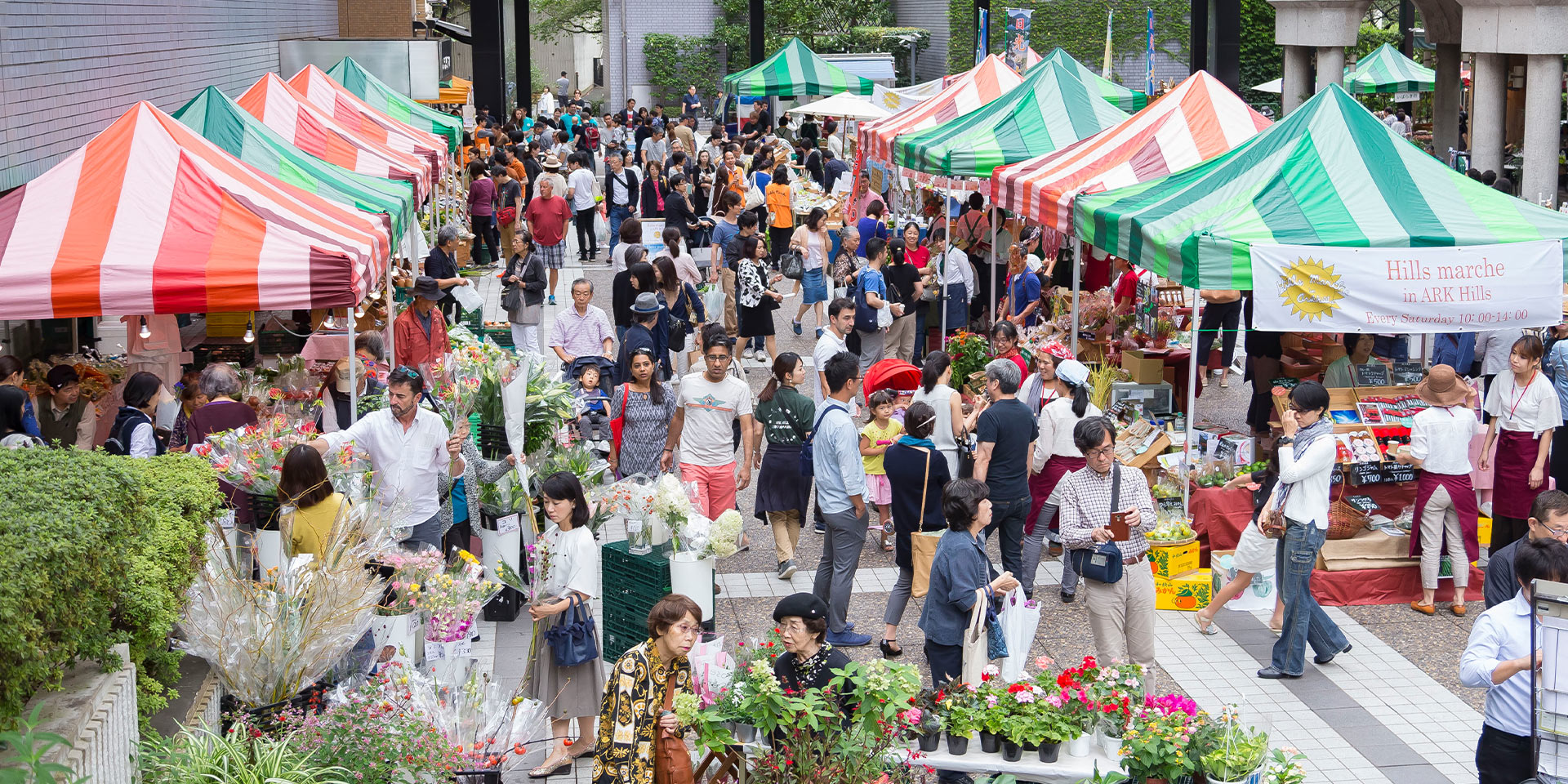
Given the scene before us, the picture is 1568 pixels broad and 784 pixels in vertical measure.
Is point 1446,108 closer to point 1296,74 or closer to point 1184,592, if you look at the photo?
point 1296,74

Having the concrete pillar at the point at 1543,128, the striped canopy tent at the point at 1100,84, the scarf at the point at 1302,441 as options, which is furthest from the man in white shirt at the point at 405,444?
the concrete pillar at the point at 1543,128

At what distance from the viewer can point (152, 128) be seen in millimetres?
9055

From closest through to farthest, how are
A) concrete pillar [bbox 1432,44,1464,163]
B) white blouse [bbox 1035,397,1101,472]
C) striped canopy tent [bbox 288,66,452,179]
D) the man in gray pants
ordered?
the man in gray pants
white blouse [bbox 1035,397,1101,472]
striped canopy tent [bbox 288,66,452,179]
concrete pillar [bbox 1432,44,1464,163]

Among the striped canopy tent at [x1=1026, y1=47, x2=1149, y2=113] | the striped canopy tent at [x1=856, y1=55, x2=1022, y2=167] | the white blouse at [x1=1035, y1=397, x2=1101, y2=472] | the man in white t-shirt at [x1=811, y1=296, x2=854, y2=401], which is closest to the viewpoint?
the white blouse at [x1=1035, y1=397, x2=1101, y2=472]

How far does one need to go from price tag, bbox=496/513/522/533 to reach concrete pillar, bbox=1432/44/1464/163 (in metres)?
27.7

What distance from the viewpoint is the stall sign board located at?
1111 centimetres

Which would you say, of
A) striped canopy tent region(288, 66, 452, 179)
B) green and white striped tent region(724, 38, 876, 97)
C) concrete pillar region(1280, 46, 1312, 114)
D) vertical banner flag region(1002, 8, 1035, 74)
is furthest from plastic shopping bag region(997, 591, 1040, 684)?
concrete pillar region(1280, 46, 1312, 114)

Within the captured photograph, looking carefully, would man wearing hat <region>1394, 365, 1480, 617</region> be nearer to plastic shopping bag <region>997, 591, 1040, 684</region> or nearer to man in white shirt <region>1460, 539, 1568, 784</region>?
man in white shirt <region>1460, 539, 1568, 784</region>

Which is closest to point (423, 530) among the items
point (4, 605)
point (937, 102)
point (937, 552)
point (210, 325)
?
point (937, 552)

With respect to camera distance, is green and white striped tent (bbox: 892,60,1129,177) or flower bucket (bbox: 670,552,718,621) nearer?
flower bucket (bbox: 670,552,718,621)

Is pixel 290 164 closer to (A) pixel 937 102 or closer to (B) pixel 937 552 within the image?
(B) pixel 937 552

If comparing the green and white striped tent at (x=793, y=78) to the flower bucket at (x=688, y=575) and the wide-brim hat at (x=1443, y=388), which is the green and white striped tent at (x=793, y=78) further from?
the flower bucket at (x=688, y=575)

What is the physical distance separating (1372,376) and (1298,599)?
3.60m

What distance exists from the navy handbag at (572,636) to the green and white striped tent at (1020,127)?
913cm
